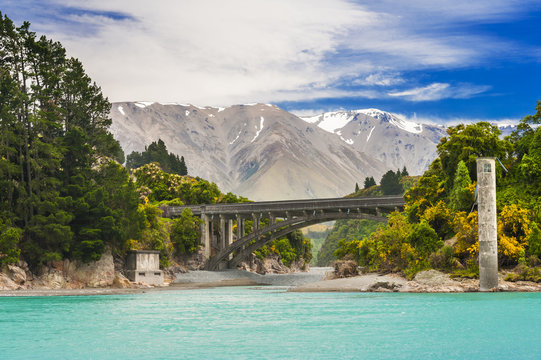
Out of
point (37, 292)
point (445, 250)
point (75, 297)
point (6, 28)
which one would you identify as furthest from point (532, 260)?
point (6, 28)

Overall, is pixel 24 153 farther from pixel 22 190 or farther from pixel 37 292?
pixel 37 292

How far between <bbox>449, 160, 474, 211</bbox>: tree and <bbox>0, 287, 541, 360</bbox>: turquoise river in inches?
543

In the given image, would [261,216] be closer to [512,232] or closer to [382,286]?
[382,286]

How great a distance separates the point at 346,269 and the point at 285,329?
1585 inches

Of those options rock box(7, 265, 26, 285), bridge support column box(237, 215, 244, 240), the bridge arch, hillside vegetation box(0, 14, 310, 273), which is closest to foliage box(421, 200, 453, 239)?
the bridge arch

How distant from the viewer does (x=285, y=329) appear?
35.0m

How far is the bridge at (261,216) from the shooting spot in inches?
3413

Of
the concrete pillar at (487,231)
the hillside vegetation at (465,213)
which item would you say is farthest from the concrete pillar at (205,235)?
the concrete pillar at (487,231)

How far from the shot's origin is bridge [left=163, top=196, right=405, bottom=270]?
8669 centimetres

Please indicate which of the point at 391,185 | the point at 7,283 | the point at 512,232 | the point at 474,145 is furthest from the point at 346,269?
the point at 391,185

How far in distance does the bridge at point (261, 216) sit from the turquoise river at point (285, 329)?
34169mm

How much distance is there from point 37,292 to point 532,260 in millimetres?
43021

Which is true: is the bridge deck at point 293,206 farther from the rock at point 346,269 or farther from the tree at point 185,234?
the rock at point 346,269

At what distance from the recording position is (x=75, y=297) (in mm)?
61031
